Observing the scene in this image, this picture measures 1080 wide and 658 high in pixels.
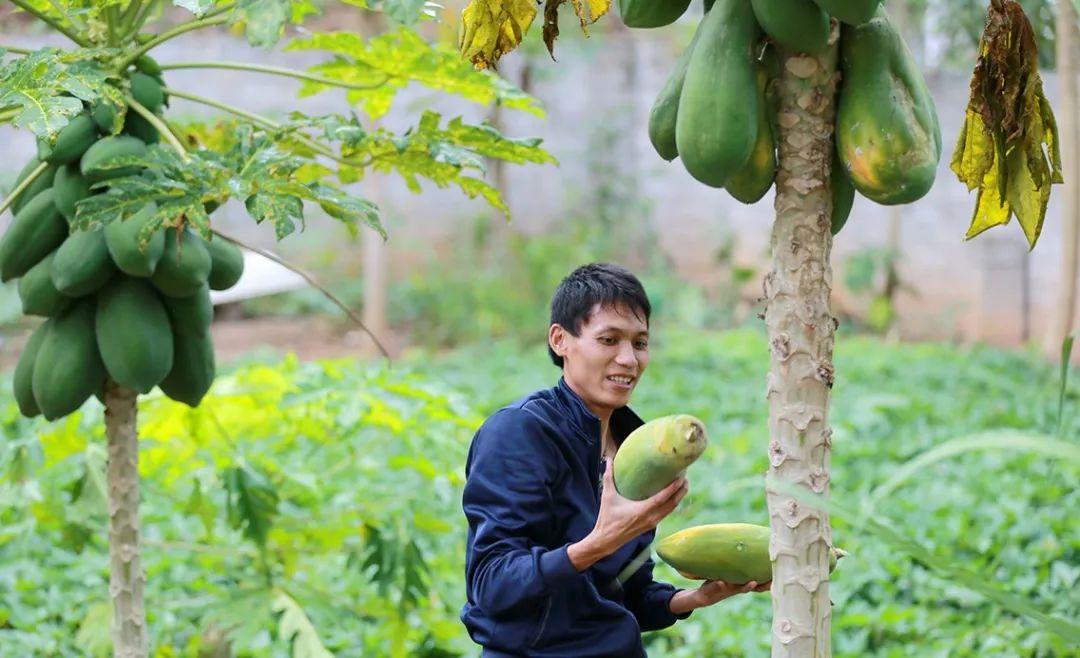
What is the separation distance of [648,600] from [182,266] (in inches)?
41.7

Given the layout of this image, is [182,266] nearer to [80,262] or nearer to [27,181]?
[80,262]

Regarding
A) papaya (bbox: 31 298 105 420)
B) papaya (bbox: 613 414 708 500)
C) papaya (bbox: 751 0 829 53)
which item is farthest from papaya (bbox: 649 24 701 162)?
papaya (bbox: 31 298 105 420)

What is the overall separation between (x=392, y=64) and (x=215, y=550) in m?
1.42

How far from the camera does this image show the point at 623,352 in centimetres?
197

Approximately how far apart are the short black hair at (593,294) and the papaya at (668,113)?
0.41m

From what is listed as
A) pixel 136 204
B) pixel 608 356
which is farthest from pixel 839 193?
pixel 136 204

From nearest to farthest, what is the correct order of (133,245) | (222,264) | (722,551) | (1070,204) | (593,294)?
1. (722,551)
2. (593,294)
3. (133,245)
4. (222,264)
5. (1070,204)

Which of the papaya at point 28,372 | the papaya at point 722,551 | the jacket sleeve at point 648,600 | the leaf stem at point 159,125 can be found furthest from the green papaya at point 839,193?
the papaya at point 28,372

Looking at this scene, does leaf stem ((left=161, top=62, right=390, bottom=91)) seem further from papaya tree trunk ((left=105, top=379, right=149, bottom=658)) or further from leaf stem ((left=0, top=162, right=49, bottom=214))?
papaya tree trunk ((left=105, top=379, right=149, bottom=658))

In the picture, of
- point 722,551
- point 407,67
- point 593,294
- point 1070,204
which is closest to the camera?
point 722,551

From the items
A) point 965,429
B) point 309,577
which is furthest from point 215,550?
point 965,429

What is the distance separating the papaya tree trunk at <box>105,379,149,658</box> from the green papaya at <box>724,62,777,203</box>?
4.85 feet

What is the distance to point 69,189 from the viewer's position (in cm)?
236

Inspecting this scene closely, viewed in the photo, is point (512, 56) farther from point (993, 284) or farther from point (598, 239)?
point (993, 284)
